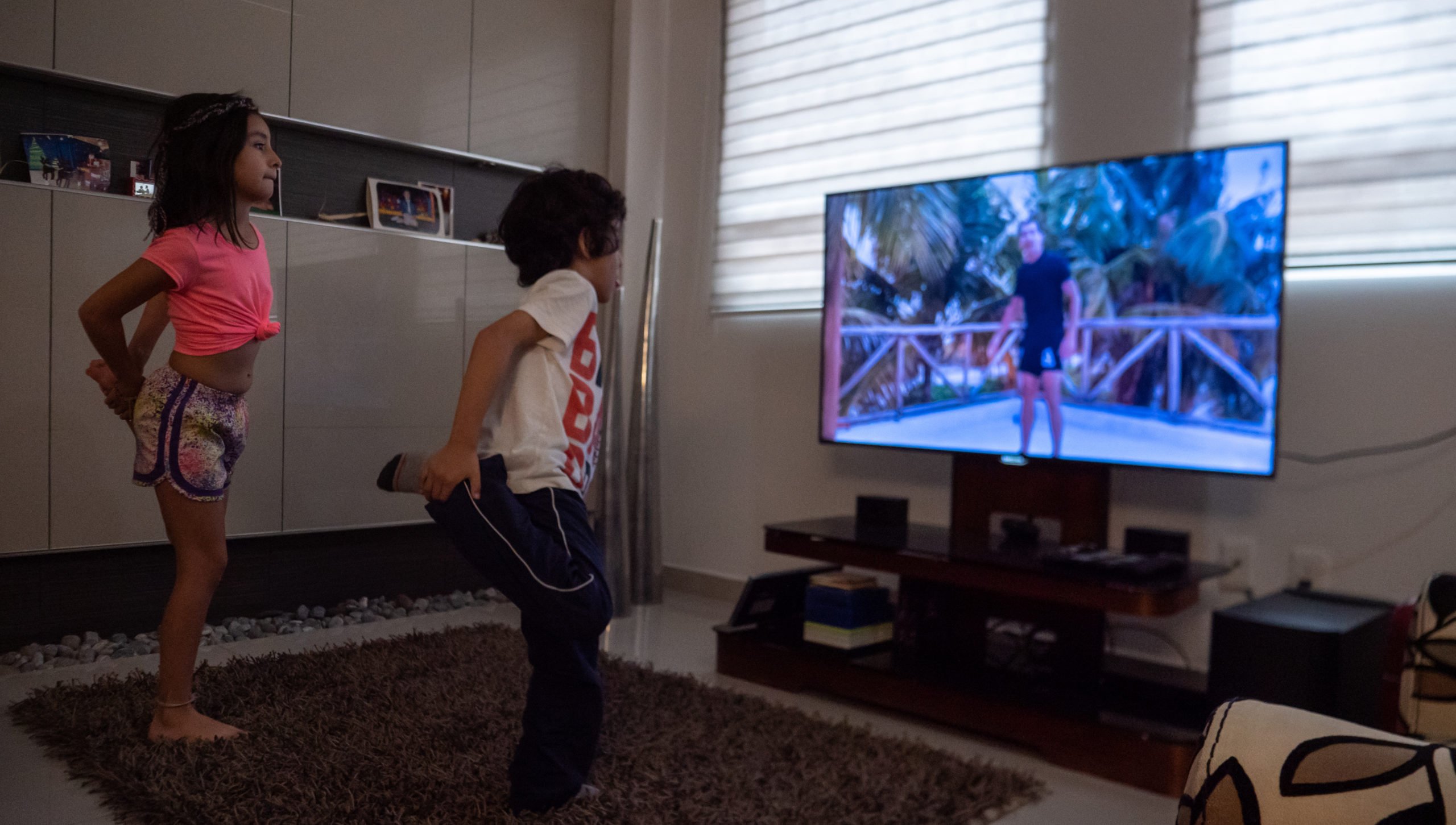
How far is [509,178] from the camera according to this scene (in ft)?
12.7

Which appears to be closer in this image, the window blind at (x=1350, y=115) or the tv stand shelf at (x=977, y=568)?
the tv stand shelf at (x=977, y=568)

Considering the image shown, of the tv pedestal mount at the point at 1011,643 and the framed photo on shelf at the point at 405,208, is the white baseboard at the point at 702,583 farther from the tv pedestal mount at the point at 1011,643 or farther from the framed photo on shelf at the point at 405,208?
the framed photo on shelf at the point at 405,208

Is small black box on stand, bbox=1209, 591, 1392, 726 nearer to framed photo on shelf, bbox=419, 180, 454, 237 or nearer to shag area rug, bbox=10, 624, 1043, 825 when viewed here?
shag area rug, bbox=10, 624, 1043, 825

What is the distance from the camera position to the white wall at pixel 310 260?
2.67 meters

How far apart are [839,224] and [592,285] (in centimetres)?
139

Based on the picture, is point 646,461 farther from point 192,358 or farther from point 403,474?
point 403,474

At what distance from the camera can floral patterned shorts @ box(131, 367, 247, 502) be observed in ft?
6.46

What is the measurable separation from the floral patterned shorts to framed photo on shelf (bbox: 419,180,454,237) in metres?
1.73

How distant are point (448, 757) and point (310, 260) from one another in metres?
1.86

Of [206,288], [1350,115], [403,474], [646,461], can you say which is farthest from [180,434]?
[1350,115]

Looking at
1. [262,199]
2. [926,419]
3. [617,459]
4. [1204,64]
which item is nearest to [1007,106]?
[1204,64]

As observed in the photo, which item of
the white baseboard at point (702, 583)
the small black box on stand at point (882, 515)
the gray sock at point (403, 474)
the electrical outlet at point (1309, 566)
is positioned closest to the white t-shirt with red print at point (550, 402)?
the gray sock at point (403, 474)

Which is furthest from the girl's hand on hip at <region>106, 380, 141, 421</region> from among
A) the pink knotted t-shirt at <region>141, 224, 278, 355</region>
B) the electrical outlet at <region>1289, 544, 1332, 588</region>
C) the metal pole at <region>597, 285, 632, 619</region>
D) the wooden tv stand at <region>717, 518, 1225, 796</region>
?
the electrical outlet at <region>1289, 544, 1332, 588</region>

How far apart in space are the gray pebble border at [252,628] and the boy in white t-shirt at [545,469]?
4.74 feet
